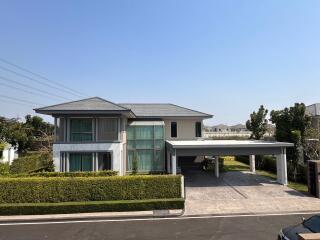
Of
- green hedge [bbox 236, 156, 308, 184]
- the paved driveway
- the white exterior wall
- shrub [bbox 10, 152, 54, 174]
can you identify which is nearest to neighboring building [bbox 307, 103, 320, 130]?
green hedge [bbox 236, 156, 308, 184]

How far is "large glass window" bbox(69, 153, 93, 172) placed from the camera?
24.0 m

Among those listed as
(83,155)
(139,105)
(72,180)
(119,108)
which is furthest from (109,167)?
(139,105)

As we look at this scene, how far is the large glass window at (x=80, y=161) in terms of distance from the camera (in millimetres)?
23984

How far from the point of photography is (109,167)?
24531 mm

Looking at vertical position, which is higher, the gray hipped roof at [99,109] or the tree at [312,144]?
the gray hipped roof at [99,109]

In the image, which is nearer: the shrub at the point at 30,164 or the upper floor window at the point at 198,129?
the shrub at the point at 30,164

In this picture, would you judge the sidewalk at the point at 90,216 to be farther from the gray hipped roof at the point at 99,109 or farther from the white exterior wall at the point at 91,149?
the gray hipped roof at the point at 99,109

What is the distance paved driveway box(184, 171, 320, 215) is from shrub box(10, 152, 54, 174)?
1216 centimetres

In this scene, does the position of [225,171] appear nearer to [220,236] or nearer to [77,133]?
[77,133]

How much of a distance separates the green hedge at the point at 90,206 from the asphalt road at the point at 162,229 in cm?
140

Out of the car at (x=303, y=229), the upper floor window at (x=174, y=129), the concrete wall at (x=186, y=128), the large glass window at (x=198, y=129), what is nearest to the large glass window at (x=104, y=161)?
the concrete wall at (x=186, y=128)

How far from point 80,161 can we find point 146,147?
19.5ft

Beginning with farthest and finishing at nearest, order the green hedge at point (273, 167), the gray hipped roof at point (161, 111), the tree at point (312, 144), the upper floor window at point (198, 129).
Result: 1. the upper floor window at point (198, 129)
2. the gray hipped roof at point (161, 111)
3. the tree at point (312, 144)
4. the green hedge at point (273, 167)

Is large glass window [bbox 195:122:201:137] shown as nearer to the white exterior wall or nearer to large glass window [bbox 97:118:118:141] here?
large glass window [bbox 97:118:118:141]
